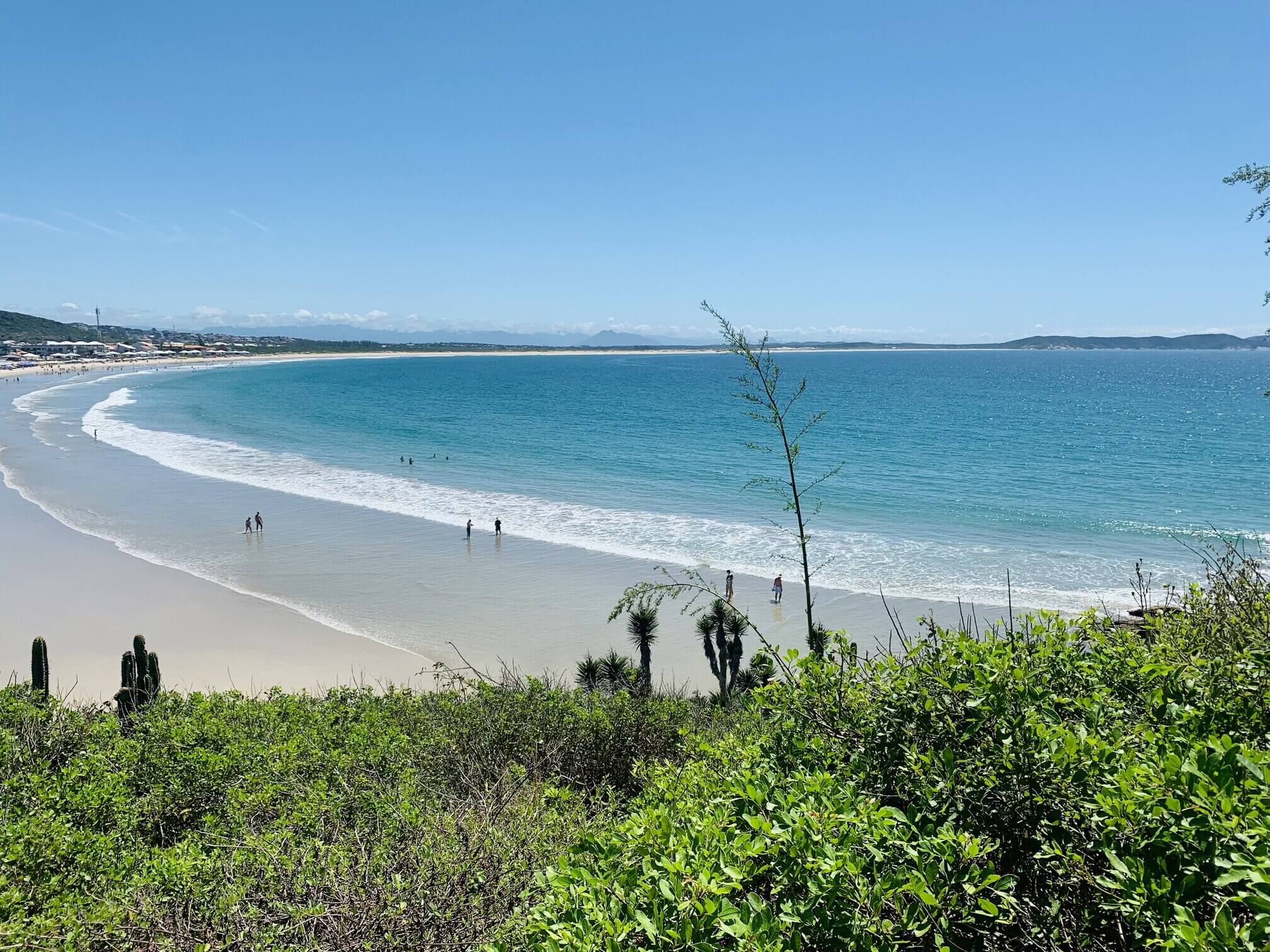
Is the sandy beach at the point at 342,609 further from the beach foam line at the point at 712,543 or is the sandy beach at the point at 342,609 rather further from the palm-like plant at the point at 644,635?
the palm-like plant at the point at 644,635

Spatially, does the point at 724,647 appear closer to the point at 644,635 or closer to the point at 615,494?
the point at 644,635

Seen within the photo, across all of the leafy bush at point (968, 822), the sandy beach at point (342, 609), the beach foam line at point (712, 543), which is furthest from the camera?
the beach foam line at point (712, 543)

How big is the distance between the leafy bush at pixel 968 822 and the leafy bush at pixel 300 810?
1049 mm

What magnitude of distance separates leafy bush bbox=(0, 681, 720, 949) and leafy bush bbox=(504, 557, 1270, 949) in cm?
105

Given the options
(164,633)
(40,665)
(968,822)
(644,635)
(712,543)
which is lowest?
(164,633)

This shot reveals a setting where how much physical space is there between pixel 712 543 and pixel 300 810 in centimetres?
2424

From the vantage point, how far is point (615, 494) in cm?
3994

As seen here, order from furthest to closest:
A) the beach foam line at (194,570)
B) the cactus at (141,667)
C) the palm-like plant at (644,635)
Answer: the beach foam line at (194,570)
the palm-like plant at (644,635)
the cactus at (141,667)

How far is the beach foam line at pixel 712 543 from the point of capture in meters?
24.1

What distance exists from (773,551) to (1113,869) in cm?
2660

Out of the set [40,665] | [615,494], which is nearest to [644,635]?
[40,665]

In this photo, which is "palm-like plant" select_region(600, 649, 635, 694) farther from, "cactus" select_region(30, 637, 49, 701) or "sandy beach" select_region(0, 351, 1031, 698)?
"cactus" select_region(30, 637, 49, 701)

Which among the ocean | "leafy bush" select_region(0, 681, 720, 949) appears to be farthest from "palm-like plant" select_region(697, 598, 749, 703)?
the ocean

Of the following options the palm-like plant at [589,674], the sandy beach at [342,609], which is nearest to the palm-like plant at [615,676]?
the palm-like plant at [589,674]
